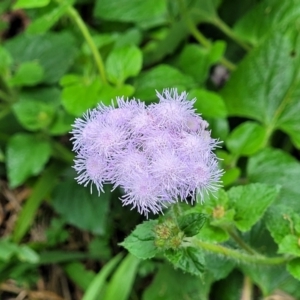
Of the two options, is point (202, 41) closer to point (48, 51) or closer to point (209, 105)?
point (209, 105)

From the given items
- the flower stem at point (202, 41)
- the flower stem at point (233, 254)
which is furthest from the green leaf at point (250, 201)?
the flower stem at point (202, 41)

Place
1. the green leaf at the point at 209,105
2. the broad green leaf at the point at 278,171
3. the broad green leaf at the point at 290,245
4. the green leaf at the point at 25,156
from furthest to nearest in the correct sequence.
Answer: the green leaf at the point at 25,156, the green leaf at the point at 209,105, the broad green leaf at the point at 278,171, the broad green leaf at the point at 290,245

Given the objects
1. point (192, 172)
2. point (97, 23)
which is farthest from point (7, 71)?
point (192, 172)

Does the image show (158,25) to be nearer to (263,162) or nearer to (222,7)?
(222,7)

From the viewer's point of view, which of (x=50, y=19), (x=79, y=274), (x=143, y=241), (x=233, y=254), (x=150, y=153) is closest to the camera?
(x=150, y=153)

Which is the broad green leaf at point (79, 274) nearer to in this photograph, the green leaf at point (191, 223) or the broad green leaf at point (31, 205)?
the broad green leaf at point (31, 205)

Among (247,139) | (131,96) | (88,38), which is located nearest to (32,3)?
(88,38)

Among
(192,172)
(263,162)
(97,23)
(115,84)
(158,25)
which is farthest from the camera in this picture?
(97,23)
